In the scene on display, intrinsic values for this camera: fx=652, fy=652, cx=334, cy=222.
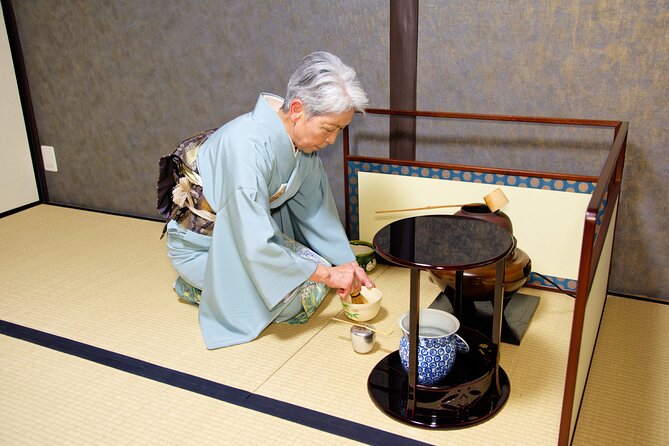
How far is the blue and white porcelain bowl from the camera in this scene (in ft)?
6.55

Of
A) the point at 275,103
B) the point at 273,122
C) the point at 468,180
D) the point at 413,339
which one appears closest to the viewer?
the point at 413,339

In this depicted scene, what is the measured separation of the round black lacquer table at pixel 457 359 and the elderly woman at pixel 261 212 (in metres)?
0.41

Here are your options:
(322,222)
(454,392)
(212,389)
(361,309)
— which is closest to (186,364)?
(212,389)

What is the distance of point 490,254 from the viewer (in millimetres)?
1893

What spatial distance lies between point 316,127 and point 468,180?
87cm

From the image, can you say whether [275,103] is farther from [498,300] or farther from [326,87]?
[498,300]

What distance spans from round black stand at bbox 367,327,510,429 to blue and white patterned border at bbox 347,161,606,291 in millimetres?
731

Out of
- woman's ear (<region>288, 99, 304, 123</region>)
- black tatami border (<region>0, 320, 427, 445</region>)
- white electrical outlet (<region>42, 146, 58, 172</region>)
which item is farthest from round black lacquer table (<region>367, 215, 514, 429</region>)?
white electrical outlet (<region>42, 146, 58, 172</region>)

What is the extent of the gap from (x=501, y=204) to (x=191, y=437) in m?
1.48

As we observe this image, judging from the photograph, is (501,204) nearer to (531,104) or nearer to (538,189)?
(538,189)

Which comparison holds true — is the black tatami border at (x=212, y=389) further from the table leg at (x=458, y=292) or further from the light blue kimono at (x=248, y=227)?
the table leg at (x=458, y=292)

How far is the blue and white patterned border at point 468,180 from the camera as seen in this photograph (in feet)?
8.82

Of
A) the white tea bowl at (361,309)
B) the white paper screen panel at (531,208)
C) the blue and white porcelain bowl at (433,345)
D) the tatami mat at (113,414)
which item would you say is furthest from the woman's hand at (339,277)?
the white paper screen panel at (531,208)

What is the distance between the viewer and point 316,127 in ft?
7.69
